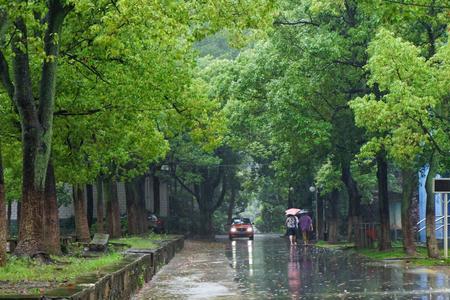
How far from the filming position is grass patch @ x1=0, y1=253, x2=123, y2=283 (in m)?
12.5

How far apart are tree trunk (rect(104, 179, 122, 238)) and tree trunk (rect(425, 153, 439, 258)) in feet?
45.3

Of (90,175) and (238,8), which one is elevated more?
(238,8)

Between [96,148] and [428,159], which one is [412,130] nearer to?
[428,159]

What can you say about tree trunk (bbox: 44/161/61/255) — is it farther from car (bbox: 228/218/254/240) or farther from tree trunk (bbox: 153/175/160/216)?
car (bbox: 228/218/254/240)

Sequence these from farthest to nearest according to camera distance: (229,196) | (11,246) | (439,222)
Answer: (229,196)
(439,222)
(11,246)

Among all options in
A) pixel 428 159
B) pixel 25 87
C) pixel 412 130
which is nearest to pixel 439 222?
pixel 428 159

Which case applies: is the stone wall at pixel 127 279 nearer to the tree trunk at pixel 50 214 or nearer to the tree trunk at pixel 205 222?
the tree trunk at pixel 50 214

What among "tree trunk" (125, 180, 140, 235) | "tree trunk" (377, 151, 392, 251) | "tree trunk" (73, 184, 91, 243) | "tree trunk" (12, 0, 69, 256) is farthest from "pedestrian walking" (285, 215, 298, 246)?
"tree trunk" (12, 0, 69, 256)

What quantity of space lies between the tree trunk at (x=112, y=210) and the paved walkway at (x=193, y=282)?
22.0 ft

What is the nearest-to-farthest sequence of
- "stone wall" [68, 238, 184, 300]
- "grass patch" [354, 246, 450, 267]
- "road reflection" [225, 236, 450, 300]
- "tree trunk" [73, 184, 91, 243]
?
1. "stone wall" [68, 238, 184, 300]
2. "road reflection" [225, 236, 450, 300]
3. "grass patch" [354, 246, 450, 267]
4. "tree trunk" [73, 184, 91, 243]

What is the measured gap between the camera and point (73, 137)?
21.9 metres

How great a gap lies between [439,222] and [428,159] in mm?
11968

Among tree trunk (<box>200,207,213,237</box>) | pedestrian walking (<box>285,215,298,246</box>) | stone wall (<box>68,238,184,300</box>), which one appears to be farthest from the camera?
tree trunk (<box>200,207,213,237</box>)

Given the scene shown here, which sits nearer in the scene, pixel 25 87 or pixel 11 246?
pixel 25 87
